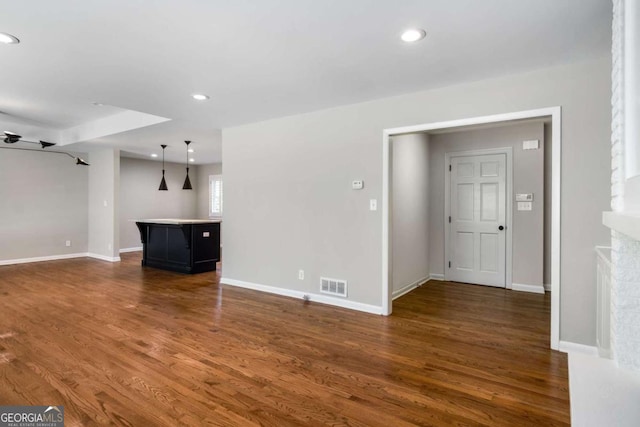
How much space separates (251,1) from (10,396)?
2.86 m

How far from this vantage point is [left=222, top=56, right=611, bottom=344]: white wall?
2.90 meters

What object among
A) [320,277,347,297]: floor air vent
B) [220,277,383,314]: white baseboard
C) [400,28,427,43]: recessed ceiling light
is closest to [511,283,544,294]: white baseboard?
[220,277,383,314]: white baseboard

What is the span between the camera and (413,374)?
2.57 meters

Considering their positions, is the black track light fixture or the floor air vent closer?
the floor air vent

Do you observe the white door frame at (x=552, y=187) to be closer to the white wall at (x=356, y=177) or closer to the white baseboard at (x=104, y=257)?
the white wall at (x=356, y=177)

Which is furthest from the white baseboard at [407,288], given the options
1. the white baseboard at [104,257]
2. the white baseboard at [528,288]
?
the white baseboard at [104,257]

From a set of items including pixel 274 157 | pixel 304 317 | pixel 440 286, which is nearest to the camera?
pixel 304 317

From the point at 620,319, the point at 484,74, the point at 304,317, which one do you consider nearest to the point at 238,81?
the point at 484,74

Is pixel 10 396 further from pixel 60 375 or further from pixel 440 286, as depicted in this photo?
pixel 440 286

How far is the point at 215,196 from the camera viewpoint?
1035cm

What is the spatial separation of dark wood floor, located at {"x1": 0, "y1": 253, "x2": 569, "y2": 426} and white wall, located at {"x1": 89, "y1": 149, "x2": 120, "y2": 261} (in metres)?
3.11

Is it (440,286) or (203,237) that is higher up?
(203,237)

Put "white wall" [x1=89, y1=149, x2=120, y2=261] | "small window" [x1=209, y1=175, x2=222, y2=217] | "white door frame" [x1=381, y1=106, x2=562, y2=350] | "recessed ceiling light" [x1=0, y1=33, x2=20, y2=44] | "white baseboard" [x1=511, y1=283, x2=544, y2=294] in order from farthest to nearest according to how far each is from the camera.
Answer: "small window" [x1=209, y1=175, x2=222, y2=217] < "white wall" [x1=89, y1=149, x2=120, y2=261] < "white baseboard" [x1=511, y1=283, x2=544, y2=294] < "white door frame" [x1=381, y1=106, x2=562, y2=350] < "recessed ceiling light" [x1=0, y1=33, x2=20, y2=44]

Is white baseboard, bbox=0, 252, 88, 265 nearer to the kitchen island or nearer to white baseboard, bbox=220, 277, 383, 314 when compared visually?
the kitchen island
